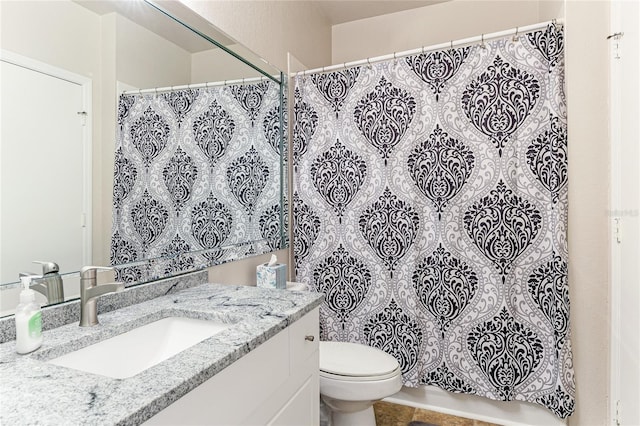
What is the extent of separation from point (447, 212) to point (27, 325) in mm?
1735

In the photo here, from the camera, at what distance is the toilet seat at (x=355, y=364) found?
154cm

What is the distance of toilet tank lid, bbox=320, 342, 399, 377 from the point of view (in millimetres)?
1565

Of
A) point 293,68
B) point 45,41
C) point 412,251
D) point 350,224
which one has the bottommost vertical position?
point 412,251

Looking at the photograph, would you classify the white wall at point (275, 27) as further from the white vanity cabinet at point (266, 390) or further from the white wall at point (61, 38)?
the white vanity cabinet at point (266, 390)

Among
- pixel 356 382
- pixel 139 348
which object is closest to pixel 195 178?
pixel 139 348

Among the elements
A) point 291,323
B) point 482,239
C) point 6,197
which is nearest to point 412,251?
point 482,239

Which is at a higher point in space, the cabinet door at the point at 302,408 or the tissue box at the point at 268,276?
the tissue box at the point at 268,276

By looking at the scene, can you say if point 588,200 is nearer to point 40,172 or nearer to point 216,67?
point 216,67

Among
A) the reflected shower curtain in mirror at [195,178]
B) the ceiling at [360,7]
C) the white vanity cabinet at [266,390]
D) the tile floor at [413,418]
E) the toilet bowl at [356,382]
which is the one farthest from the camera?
the ceiling at [360,7]

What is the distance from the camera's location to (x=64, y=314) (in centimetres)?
100

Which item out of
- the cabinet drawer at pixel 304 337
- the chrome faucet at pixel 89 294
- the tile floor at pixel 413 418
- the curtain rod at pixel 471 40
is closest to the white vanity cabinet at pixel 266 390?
the cabinet drawer at pixel 304 337

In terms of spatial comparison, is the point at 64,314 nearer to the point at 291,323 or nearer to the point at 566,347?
the point at 291,323

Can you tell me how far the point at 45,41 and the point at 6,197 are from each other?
1.40 feet

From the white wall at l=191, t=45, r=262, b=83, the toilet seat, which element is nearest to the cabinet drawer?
the toilet seat
